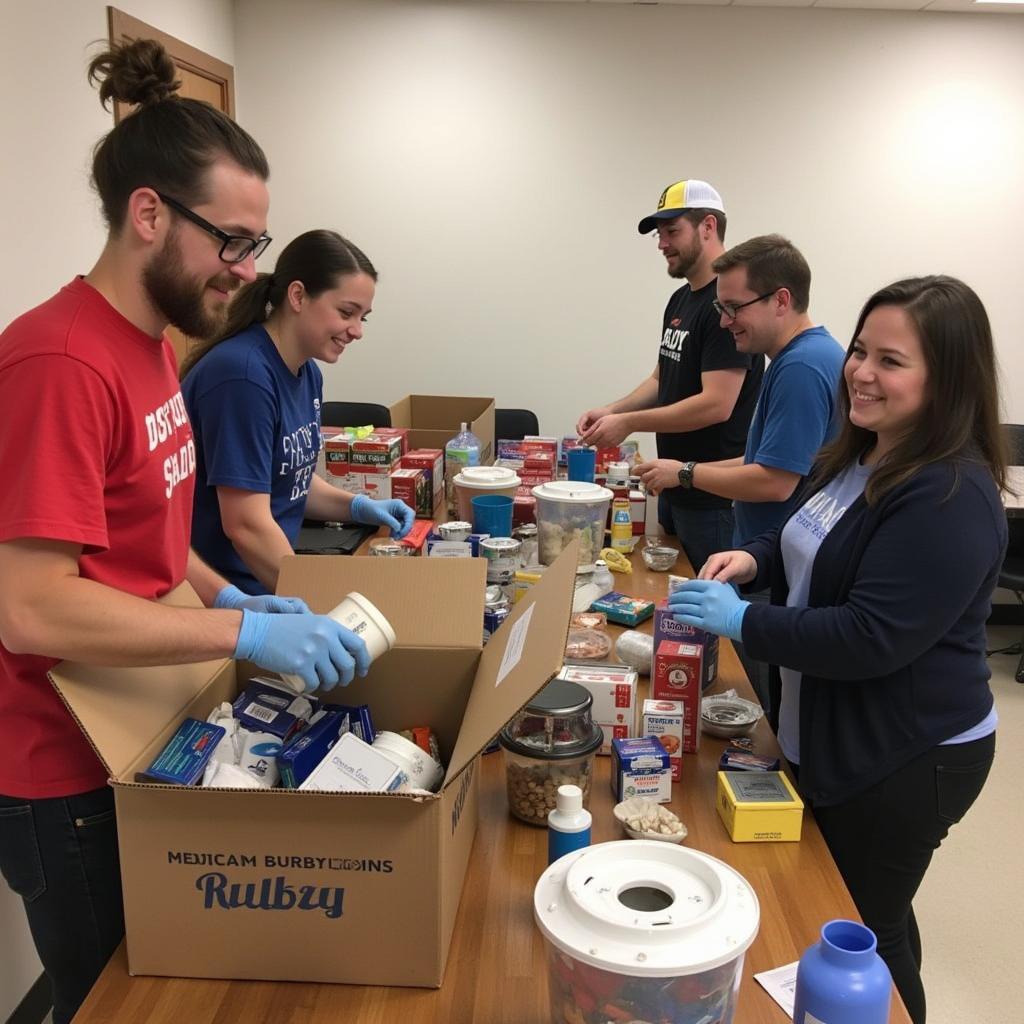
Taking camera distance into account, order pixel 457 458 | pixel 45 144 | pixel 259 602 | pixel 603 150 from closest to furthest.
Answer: pixel 259 602 < pixel 45 144 < pixel 457 458 < pixel 603 150

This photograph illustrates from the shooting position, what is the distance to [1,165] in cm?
253

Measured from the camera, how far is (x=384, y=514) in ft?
7.75

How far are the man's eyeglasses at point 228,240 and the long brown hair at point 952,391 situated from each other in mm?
969

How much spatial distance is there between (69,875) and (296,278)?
1.30m

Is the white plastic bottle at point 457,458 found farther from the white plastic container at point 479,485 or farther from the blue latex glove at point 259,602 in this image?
the blue latex glove at point 259,602

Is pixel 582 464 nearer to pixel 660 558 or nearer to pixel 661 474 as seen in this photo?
pixel 661 474

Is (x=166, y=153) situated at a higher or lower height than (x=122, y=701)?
higher

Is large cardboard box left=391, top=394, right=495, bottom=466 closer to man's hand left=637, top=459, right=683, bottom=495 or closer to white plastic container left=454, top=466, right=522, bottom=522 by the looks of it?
white plastic container left=454, top=466, right=522, bottom=522

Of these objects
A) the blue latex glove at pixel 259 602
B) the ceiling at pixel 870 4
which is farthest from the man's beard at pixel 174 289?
the ceiling at pixel 870 4

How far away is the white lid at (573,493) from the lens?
7.67 feet

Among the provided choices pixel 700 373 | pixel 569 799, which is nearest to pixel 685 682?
pixel 569 799

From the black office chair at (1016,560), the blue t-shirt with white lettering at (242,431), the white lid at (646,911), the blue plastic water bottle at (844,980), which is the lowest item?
the black office chair at (1016,560)

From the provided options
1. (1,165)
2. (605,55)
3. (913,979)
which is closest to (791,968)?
(913,979)

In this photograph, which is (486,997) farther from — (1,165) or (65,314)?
(1,165)
